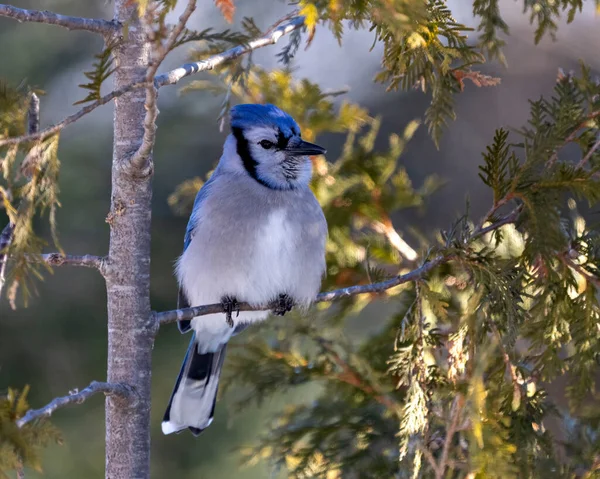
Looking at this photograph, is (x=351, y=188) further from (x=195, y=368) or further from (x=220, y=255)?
(x=195, y=368)

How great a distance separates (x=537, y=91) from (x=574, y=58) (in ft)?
1.51

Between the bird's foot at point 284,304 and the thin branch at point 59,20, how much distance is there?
Result: 999 millimetres

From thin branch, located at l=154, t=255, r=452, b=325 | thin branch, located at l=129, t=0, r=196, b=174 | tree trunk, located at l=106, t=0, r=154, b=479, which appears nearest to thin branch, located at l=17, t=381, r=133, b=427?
tree trunk, located at l=106, t=0, r=154, b=479

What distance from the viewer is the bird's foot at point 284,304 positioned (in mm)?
2375

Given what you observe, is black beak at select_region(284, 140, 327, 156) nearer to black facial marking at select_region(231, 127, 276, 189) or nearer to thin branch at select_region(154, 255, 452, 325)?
black facial marking at select_region(231, 127, 276, 189)

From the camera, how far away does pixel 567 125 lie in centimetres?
165

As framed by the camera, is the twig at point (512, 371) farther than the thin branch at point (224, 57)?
Yes

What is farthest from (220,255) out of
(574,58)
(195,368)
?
(574,58)

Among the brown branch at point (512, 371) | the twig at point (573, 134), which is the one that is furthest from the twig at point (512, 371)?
the twig at point (573, 134)

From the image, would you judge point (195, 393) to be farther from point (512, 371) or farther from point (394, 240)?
point (512, 371)

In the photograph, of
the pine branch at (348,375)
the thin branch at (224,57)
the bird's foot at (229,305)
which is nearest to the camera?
the thin branch at (224,57)

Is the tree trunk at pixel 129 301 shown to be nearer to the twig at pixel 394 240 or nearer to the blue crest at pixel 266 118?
the blue crest at pixel 266 118

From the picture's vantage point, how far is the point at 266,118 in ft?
7.97

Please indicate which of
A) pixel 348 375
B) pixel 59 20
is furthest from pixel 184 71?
pixel 348 375
